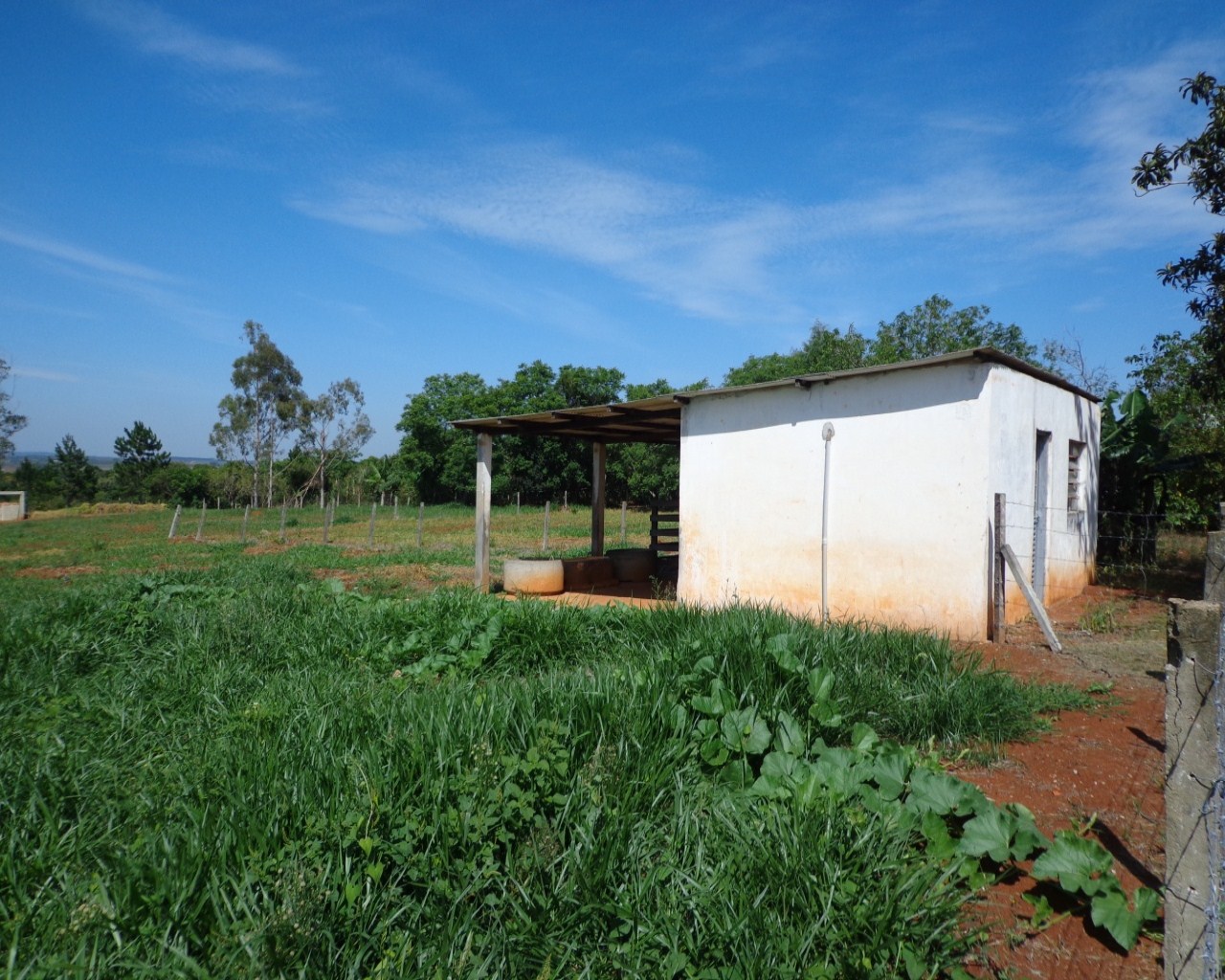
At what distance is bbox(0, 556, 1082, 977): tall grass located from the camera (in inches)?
100

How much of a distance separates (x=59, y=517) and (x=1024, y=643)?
4164 cm

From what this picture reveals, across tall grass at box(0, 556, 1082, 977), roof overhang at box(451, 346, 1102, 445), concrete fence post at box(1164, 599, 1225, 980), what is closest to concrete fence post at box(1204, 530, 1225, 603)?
concrete fence post at box(1164, 599, 1225, 980)

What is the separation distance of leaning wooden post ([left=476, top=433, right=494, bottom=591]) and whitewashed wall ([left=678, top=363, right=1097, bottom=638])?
11.7 ft

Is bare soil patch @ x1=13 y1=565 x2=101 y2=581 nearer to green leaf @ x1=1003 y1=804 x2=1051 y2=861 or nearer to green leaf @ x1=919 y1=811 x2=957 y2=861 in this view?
green leaf @ x1=919 y1=811 x2=957 y2=861

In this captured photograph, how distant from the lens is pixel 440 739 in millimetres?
3459

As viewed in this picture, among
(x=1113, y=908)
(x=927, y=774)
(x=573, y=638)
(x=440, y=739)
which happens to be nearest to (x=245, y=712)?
(x=440, y=739)

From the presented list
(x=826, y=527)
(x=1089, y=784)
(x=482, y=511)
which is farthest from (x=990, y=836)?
(x=482, y=511)

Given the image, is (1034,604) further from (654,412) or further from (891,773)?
(654,412)

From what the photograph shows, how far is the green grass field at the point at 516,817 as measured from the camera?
101 inches

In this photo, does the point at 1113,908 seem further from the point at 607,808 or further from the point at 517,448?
the point at 517,448

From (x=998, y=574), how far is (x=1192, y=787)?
5967 millimetres

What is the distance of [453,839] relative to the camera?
117 inches

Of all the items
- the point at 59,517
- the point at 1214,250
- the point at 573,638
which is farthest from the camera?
the point at 59,517

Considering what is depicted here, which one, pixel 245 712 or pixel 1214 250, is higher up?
pixel 1214 250
